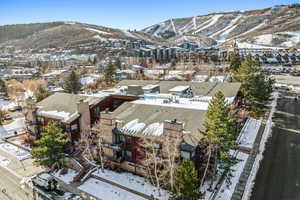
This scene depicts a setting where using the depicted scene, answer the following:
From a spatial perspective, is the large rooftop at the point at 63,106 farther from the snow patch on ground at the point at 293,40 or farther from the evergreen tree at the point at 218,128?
the snow patch on ground at the point at 293,40

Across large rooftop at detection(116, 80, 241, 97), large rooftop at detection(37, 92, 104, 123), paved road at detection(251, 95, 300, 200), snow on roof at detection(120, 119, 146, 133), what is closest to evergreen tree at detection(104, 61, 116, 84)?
large rooftop at detection(116, 80, 241, 97)

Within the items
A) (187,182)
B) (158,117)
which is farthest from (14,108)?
(187,182)

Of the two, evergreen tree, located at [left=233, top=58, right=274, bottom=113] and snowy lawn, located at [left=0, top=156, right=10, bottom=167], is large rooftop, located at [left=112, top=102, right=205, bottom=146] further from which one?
evergreen tree, located at [left=233, top=58, right=274, bottom=113]

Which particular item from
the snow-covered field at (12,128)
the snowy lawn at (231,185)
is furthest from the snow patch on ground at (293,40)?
the snow-covered field at (12,128)

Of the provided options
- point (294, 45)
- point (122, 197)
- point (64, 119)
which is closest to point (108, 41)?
point (294, 45)

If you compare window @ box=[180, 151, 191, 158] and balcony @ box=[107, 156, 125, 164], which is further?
balcony @ box=[107, 156, 125, 164]

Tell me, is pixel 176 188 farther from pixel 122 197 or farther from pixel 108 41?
pixel 108 41

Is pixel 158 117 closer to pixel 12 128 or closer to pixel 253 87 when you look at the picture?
pixel 253 87

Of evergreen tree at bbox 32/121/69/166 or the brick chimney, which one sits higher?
the brick chimney
